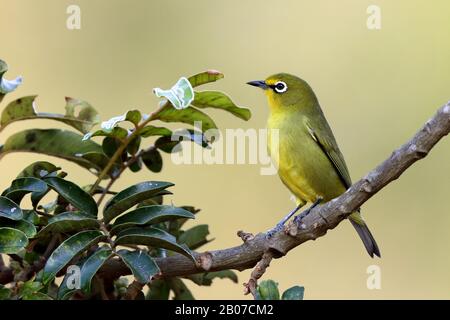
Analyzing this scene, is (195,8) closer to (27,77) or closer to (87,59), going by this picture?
(87,59)

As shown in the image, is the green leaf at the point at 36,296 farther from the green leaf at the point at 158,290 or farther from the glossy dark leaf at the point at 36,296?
the green leaf at the point at 158,290

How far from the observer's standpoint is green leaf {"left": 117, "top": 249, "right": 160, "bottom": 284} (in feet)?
7.36

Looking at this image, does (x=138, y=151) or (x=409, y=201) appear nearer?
(x=138, y=151)

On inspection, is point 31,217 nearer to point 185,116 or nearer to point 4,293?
point 4,293

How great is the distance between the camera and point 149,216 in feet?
7.79

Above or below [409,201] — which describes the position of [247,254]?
above

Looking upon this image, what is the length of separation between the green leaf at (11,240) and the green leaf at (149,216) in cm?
31

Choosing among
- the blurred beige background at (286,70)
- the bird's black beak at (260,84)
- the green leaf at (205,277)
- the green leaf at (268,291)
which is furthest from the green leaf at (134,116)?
the blurred beige background at (286,70)

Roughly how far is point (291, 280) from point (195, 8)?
267 centimetres

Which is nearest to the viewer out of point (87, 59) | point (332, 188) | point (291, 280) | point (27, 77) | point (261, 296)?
point (261, 296)

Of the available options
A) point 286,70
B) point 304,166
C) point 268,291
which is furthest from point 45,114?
point 286,70

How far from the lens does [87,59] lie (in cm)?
609

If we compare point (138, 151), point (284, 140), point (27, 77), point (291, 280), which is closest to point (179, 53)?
point (27, 77)

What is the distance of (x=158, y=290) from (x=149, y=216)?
1.67 feet
